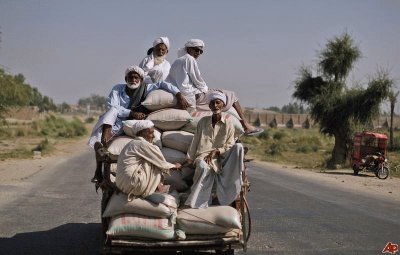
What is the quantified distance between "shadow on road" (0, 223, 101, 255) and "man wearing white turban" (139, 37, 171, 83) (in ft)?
8.21

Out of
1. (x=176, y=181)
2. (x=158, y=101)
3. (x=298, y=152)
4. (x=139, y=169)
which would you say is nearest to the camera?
(x=139, y=169)

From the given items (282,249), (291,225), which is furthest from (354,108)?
(282,249)

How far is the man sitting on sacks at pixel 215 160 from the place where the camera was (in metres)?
5.55

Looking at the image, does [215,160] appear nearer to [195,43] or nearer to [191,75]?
[191,75]

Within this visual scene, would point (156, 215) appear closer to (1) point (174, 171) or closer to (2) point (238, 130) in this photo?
(1) point (174, 171)

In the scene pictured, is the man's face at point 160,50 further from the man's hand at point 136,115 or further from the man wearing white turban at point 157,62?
the man's hand at point 136,115

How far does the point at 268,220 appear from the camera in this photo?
378 inches

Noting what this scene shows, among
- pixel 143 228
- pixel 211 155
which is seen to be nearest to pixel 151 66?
pixel 211 155

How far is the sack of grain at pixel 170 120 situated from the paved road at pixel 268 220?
1.91 m

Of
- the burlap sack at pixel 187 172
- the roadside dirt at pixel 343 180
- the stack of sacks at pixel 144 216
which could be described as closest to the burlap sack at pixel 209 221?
the stack of sacks at pixel 144 216

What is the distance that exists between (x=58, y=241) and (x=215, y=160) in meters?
3.14

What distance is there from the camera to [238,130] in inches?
258

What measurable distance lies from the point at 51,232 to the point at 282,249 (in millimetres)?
3556

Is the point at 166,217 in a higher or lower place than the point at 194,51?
lower
